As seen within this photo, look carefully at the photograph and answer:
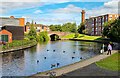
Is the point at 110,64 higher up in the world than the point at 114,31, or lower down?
lower down

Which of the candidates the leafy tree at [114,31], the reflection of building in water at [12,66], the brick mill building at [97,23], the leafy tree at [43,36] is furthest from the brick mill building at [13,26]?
the brick mill building at [97,23]

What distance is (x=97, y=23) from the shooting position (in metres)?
123

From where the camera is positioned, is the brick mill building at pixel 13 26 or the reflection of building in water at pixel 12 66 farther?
the brick mill building at pixel 13 26

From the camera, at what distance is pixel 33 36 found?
90750 millimetres

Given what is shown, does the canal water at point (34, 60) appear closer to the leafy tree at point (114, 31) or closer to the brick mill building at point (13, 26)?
the leafy tree at point (114, 31)

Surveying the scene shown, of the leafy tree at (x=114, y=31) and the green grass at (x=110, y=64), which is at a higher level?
the leafy tree at (x=114, y=31)

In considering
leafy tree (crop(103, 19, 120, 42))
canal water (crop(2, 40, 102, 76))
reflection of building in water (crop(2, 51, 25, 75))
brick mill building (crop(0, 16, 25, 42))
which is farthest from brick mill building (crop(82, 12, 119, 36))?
reflection of building in water (crop(2, 51, 25, 75))

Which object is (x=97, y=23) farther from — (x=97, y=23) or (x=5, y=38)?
(x=5, y=38)

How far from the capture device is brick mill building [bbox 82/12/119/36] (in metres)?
111

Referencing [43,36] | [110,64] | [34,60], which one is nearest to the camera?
[110,64]

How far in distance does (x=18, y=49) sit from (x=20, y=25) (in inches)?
1086

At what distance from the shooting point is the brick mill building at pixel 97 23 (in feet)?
364

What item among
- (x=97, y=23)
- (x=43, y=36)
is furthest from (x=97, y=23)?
(x=43, y=36)

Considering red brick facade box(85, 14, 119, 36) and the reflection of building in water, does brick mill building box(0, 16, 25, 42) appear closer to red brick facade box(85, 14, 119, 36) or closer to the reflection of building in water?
the reflection of building in water
